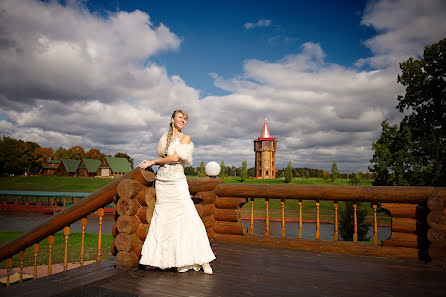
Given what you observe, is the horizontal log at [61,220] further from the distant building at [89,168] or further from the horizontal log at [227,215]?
the distant building at [89,168]

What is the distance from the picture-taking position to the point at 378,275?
11.8 ft

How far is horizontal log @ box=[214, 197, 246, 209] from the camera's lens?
5551mm

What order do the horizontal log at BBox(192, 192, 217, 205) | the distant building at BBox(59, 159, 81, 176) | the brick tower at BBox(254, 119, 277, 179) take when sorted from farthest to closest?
the distant building at BBox(59, 159, 81, 176)
the brick tower at BBox(254, 119, 277, 179)
the horizontal log at BBox(192, 192, 217, 205)

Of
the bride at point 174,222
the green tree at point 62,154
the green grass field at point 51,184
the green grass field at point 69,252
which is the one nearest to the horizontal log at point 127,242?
the bride at point 174,222

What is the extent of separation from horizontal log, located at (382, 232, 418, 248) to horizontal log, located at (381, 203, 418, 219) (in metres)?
0.29

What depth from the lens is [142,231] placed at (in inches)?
149

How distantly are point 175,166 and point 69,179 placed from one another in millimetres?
60986

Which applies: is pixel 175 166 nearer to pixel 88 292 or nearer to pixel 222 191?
pixel 88 292

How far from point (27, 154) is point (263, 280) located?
78.9 meters

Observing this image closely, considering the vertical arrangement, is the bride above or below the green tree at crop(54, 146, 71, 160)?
below

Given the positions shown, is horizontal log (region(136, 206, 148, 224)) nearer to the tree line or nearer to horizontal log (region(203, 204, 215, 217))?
horizontal log (region(203, 204, 215, 217))

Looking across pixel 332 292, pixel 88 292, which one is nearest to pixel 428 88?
pixel 332 292

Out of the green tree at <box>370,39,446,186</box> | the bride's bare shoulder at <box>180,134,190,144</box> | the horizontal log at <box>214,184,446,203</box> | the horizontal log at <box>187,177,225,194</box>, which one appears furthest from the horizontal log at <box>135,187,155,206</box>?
the green tree at <box>370,39,446,186</box>

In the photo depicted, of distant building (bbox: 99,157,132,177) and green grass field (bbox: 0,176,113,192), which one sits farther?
distant building (bbox: 99,157,132,177)
